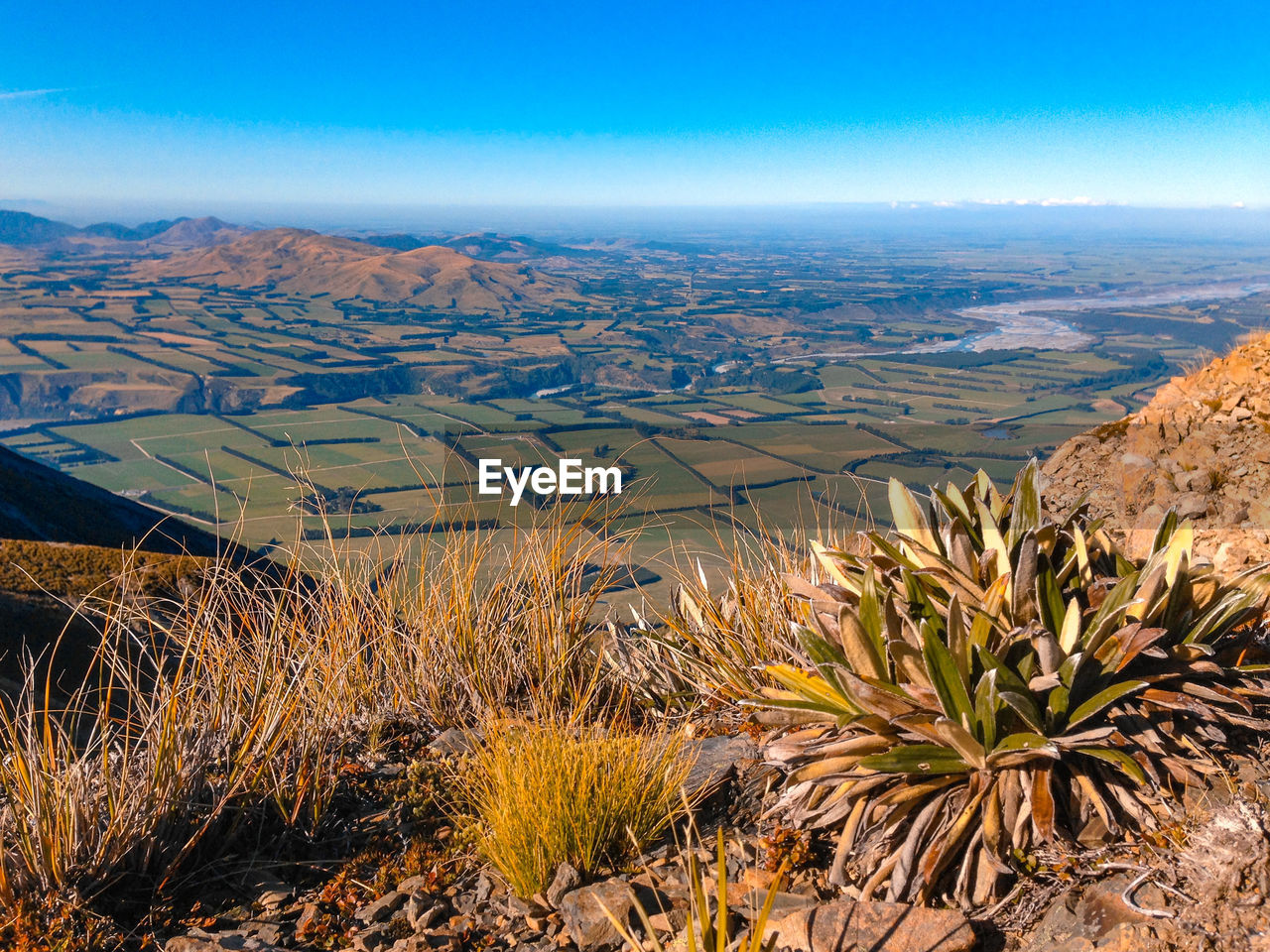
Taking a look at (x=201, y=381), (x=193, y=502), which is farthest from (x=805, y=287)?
(x=193, y=502)

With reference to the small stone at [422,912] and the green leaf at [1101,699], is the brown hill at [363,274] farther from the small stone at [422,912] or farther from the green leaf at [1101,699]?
the green leaf at [1101,699]

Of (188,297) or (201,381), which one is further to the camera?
(188,297)

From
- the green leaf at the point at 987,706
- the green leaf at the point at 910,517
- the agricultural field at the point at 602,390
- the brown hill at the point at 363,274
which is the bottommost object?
the agricultural field at the point at 602,390

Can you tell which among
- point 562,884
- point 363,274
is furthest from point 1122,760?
point 363,274

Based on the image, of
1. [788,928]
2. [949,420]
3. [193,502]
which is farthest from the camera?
[949,420]

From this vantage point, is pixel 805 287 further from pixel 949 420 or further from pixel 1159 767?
pixel 1159 767

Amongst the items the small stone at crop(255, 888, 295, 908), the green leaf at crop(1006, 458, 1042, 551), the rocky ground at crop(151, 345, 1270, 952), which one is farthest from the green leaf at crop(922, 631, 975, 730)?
the small stone at crop(255, 888, 295, 908)

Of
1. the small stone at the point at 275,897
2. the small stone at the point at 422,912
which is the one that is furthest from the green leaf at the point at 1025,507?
the small stone at the point at 275,897
